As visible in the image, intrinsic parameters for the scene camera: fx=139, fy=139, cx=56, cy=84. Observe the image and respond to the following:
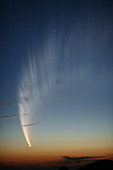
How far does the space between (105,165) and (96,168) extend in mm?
6305

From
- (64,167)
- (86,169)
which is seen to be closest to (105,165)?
(86,169)

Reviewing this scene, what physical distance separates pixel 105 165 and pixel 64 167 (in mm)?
57115

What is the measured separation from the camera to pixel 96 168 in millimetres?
92688

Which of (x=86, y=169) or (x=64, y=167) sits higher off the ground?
(x=64, y=167)

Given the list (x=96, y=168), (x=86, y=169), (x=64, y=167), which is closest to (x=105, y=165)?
(x=96, y=168)

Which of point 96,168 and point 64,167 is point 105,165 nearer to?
point 96,168

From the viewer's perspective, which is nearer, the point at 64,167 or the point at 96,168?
the point at 64,167

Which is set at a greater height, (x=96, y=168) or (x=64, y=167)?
(x=64, y=167)

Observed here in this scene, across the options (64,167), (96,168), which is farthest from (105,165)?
(64,167)

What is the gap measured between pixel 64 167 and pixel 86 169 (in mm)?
57002

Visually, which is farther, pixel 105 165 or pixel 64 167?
pixel 105 165

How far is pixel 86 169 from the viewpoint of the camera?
95812 millimetres

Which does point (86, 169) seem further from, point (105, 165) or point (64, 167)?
point (64, 167)

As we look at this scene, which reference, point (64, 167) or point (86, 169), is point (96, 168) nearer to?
point (86, 169)
